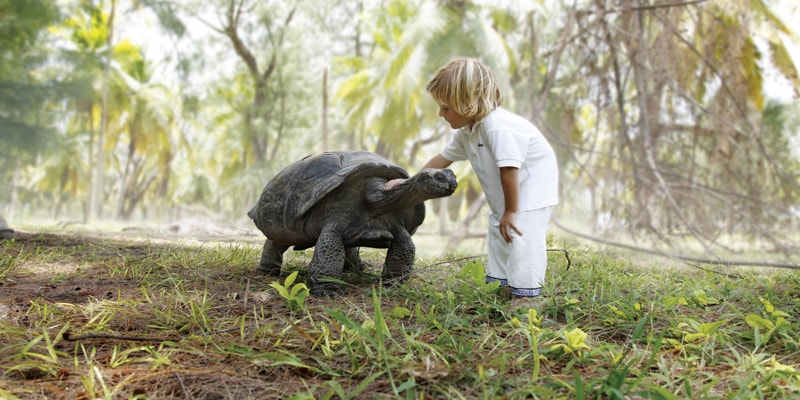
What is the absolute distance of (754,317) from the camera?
183 centimetres

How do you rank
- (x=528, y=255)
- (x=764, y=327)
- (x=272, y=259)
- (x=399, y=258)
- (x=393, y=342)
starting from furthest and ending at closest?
(x=272, y=259), (x=399, y=258), (x=528, y=255), (x=764, y=327), (x=393, y=342)

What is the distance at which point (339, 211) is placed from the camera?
2664 mm

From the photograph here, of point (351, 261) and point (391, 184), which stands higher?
point (391, 184)

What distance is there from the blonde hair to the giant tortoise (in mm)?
401

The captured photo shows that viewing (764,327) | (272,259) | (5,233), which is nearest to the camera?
(764,327)

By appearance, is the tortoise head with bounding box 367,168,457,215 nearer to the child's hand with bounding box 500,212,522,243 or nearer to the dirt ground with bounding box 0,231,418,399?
the child's hand with bounding box 500,212,522,243

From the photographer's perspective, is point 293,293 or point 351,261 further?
point 351,261

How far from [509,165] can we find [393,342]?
0.98 meters

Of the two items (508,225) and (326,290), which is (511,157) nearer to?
(508,225)

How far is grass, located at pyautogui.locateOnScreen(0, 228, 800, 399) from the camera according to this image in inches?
54.3

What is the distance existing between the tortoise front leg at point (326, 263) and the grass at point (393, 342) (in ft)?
0.37

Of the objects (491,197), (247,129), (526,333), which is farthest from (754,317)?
(247,129)

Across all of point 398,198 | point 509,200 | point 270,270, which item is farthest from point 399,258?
point 270,270

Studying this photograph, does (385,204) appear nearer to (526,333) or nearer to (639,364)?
(526,333)
